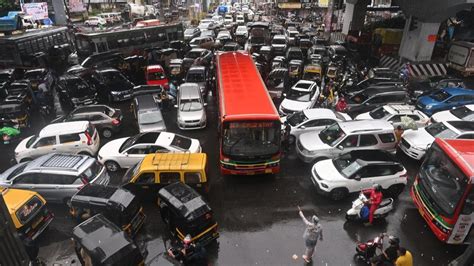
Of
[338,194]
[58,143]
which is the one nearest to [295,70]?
[338,194]

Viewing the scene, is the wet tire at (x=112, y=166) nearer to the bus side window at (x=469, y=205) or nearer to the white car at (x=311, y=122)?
the white car at (x=311, y=122)

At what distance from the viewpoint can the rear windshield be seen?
933 centimetres

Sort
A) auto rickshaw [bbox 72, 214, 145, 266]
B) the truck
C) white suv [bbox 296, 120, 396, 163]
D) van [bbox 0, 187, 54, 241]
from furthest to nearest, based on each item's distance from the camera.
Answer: the truck → white suv [bbox 296, 120, 396, 163] → van [bbox 0, 187, 54, 241] → auto rickshaw [bbox 72, 214, 145, 266]

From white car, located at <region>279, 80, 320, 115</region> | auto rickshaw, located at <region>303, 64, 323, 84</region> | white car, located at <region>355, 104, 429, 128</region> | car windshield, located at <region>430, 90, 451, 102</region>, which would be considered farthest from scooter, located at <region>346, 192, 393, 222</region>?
Result: auto rickshaw, located at <region>303, 64, 323, 84</region>

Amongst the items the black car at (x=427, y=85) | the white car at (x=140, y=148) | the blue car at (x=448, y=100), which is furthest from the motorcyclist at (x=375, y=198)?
the black car at (x=427, y=85)

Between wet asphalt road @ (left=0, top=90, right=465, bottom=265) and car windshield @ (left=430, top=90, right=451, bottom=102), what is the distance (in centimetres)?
764

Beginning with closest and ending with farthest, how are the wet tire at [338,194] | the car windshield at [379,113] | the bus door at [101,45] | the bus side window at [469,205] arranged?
the bus side window at [469,205], the wet tire at [338,194], the car windshield at [379,113], the bus door at [101,45]

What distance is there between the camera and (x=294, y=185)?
12672mm

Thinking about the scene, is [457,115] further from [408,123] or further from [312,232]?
[312,232]

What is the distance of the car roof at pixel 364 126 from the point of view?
1328cm

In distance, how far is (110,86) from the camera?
21.5 meters

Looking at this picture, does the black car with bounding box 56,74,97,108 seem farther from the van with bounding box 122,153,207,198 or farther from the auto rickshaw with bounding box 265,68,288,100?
the auto rickshaw with bounding box 265,68,288,100

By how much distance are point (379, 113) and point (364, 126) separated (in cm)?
340

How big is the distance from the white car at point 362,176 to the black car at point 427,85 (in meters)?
11.0
